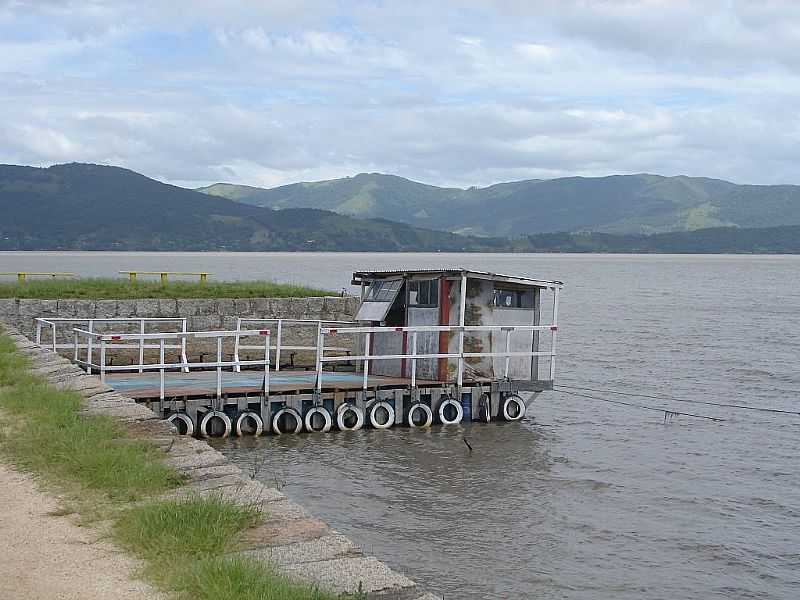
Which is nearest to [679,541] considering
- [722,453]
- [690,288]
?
[722,453]

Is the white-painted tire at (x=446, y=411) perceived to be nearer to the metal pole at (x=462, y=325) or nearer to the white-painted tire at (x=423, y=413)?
the white-painted tire at (x=423, y=413)

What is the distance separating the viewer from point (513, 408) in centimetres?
2128

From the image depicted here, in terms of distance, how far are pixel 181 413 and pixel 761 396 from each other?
16660 mm

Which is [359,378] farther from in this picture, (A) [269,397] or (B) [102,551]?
(B) [102,551]

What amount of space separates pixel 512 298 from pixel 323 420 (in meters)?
5.06

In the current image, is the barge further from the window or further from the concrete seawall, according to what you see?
the concrete seawall

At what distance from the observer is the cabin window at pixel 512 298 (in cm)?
2136

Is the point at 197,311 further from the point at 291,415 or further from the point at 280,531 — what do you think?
the point at 280,531

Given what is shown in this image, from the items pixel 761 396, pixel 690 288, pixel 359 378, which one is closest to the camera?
pixel 359 378

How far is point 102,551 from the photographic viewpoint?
282 inches

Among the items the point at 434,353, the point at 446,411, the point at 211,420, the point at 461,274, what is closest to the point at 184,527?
the point at 211,420

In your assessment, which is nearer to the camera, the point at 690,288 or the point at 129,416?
the point at 129,416

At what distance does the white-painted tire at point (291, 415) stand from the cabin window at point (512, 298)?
16.2ft

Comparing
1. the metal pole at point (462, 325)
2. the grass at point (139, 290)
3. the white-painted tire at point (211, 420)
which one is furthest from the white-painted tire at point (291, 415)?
the grass at point (139, 290)
